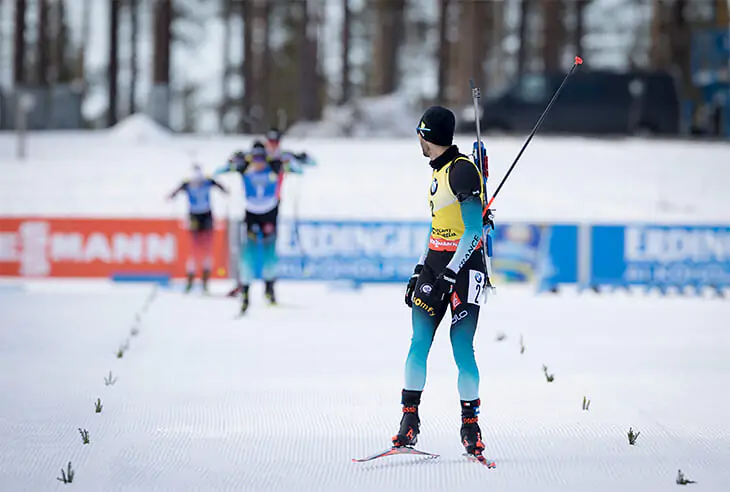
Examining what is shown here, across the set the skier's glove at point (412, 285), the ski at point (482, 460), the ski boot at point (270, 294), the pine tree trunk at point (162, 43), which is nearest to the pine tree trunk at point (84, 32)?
the pine tree trunk at point (162, 43)

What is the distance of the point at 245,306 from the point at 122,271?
4.37 metres

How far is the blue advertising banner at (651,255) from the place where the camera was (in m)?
15.4

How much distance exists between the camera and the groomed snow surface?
546 centimetres

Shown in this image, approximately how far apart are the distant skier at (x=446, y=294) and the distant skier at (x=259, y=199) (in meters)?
7.05

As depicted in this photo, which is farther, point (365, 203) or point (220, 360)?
point (365, 203)

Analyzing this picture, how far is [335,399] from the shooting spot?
7480 mm

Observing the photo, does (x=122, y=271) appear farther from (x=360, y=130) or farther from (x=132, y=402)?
(x=360, y=130)

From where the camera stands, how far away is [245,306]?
40.2ft

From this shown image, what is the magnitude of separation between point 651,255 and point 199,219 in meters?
6.38

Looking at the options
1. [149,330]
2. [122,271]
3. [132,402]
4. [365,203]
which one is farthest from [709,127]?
[132,402]

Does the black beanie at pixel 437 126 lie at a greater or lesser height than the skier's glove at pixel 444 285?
greater

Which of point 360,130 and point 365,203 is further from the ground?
point 360,130

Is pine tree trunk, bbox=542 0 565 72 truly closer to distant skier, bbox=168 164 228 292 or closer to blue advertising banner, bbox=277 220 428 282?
blue advertising banner, bbox=277 220 428 282

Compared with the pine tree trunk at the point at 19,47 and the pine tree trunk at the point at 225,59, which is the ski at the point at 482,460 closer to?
the pine tree trunk at the point at 19,47
